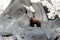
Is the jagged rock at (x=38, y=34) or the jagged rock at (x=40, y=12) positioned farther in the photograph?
the jagged rock at (x=40, y=12)

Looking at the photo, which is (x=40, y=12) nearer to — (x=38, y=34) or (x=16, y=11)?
(x=16, y=11)

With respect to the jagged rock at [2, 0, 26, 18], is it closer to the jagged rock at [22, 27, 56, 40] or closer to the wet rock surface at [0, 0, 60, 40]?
the wet rock surface at [0, 0, 60, 40]

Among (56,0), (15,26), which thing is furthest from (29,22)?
(56,0)

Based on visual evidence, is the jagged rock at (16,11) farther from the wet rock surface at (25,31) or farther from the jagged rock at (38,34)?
the jagged rock at (38,34)

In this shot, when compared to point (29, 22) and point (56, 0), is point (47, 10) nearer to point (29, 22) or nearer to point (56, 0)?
point (56, 0)

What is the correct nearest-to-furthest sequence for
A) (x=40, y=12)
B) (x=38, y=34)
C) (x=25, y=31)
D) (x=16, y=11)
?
(x=38, y=34) → (x=25, y=31) → (x=16, y=11) → (x=40, y=12)

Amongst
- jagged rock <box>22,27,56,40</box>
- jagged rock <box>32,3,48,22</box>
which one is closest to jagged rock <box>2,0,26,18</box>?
jagged rock <box>32,3,48,22</box>

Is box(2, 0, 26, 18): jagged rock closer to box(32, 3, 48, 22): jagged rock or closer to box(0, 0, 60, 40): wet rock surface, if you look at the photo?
box(32, 3, 48, 22): jagged rock

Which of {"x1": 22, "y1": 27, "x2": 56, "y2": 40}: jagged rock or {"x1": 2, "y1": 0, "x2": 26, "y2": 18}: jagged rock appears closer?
{"x1": 22, "y1": 27, "x2": 56, "y2": 40}: jagged rock

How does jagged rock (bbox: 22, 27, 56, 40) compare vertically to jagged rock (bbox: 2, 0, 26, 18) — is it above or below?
below

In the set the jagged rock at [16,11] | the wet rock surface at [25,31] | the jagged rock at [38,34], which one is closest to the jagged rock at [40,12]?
the jagged rock at [16,11]

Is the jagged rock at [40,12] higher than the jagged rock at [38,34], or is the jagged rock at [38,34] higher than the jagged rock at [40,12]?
the jagged rock at [40,12]

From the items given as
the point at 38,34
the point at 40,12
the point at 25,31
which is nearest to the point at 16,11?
the point at 40,12

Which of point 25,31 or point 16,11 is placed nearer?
point 25,31
